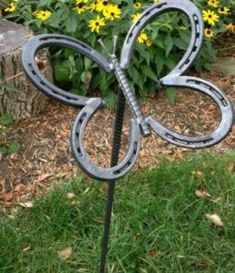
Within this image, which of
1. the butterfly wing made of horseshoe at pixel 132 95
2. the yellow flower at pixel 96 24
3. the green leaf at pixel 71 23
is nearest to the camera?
the butterfly wing made of horseshoe at pixel 132 95

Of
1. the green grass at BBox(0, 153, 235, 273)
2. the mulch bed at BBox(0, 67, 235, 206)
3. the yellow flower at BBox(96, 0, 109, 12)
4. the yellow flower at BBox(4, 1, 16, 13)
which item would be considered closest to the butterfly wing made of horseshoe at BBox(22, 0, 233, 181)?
the green grass at BBox(0, 153, 235, 273)

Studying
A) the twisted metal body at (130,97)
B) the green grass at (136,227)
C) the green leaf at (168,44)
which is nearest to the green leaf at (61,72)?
the green leaf at (168,44)

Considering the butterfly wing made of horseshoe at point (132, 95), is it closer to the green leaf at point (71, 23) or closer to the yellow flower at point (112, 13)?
the yellow flower at point (112, 13)

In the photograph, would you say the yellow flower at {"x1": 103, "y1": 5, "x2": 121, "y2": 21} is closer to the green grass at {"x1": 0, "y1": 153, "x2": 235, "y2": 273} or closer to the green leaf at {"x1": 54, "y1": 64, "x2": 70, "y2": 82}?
the green leaf at {"x1": 54, "y1": 64, "x2": 70, "y2": 82}

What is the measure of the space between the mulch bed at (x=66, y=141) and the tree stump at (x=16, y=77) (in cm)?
9

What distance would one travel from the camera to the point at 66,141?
3764 mm

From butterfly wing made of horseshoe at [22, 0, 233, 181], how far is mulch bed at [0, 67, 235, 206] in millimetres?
1551

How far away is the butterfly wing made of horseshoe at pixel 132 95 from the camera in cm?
182

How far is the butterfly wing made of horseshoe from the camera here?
1824mm

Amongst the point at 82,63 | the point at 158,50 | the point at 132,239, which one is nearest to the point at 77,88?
the point at 82,63

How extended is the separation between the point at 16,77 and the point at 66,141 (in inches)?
19.5

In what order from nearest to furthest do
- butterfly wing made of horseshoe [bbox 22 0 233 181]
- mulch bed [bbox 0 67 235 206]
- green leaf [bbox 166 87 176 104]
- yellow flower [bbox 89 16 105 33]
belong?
butterfly wing made of horseshoe [bbox 22 0 233 181] → mulch bed [bbox 0 67 235 206] → yellow flower [bbox 89 16 105 33] → green leaf [bbox 166 87 176 104]

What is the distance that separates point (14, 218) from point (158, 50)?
4.94 ft

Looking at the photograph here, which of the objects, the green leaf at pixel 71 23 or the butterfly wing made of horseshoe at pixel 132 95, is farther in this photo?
the green leaf at pixel 71 23
